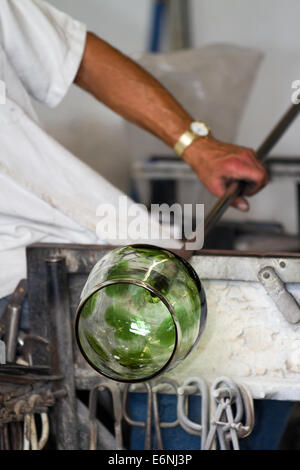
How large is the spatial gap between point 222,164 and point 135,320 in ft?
1.98

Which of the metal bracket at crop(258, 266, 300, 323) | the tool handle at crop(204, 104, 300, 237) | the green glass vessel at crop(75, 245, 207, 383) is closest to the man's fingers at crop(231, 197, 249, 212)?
the tool handle at crop(204, 104, 300, 237)

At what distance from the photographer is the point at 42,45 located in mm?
1361

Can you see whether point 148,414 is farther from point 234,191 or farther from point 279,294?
point 234,191

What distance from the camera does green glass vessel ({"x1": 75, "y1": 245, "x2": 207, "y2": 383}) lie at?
928mm

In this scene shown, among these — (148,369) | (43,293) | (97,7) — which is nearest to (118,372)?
(148,369)

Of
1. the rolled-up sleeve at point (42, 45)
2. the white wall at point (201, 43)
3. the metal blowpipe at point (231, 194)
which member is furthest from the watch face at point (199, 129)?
the white wall at point (201, 43)

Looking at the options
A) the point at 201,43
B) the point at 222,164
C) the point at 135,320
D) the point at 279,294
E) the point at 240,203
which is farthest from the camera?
the point at 201,43

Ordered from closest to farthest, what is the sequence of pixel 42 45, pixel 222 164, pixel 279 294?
pixel 279 294 → pixel 42 45 → pixel 222 164

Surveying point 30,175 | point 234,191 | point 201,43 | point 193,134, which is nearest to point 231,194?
point 234,191

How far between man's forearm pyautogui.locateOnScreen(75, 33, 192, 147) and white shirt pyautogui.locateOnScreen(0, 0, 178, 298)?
0.46 ft

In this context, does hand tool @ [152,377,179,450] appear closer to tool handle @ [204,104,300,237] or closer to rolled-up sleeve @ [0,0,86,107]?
tool handle @ [204,104,300,237]

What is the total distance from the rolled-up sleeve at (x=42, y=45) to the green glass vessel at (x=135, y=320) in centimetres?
54

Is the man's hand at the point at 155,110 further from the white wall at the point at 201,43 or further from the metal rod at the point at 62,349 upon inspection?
the white wall at the point at 201,43

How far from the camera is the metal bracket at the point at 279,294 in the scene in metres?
1.08
